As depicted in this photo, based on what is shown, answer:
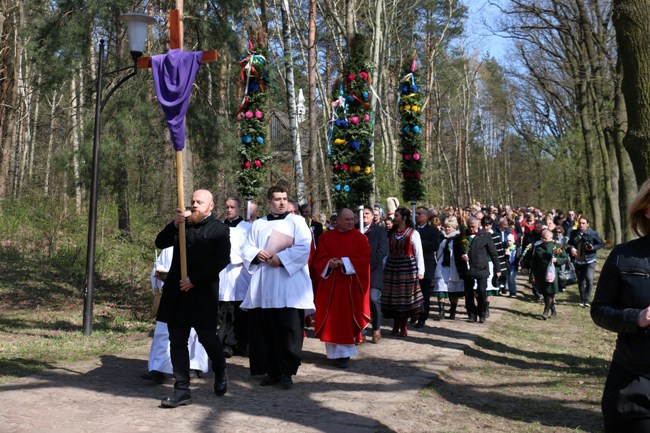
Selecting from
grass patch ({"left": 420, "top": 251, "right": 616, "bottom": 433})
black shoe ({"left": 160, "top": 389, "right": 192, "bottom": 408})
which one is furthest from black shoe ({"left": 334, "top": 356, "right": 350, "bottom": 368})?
black shoe ({"left": 160, "top": 389, "right": 192, "bottom": 408})

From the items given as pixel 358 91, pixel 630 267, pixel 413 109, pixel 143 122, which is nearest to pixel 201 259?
pixel 630 267

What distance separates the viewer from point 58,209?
18172mm

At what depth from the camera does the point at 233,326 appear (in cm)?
946

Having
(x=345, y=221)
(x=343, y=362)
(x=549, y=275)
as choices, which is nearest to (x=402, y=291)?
(x=345, y=221)

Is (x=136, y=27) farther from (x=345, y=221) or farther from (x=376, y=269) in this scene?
Answer: (x=376, y=269)

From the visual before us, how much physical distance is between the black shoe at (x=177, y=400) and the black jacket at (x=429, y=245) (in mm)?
6723

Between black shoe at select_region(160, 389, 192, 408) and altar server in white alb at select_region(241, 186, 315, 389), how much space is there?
124cm

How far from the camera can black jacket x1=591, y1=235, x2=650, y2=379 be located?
3.60 metres

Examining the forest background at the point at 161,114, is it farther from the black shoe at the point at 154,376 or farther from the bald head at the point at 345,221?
the black shoe at the point at 154,376

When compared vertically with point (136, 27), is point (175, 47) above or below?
below

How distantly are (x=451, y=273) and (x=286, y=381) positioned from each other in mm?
6951

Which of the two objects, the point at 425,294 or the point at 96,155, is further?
the point at 425,294

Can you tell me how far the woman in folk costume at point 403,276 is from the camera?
37.7ft

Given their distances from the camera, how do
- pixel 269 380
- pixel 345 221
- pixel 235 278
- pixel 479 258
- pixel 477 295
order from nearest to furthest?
pixel 269 380
pixel 235 278
pixel 345 221
pixel 479 258
pixel 477 295
